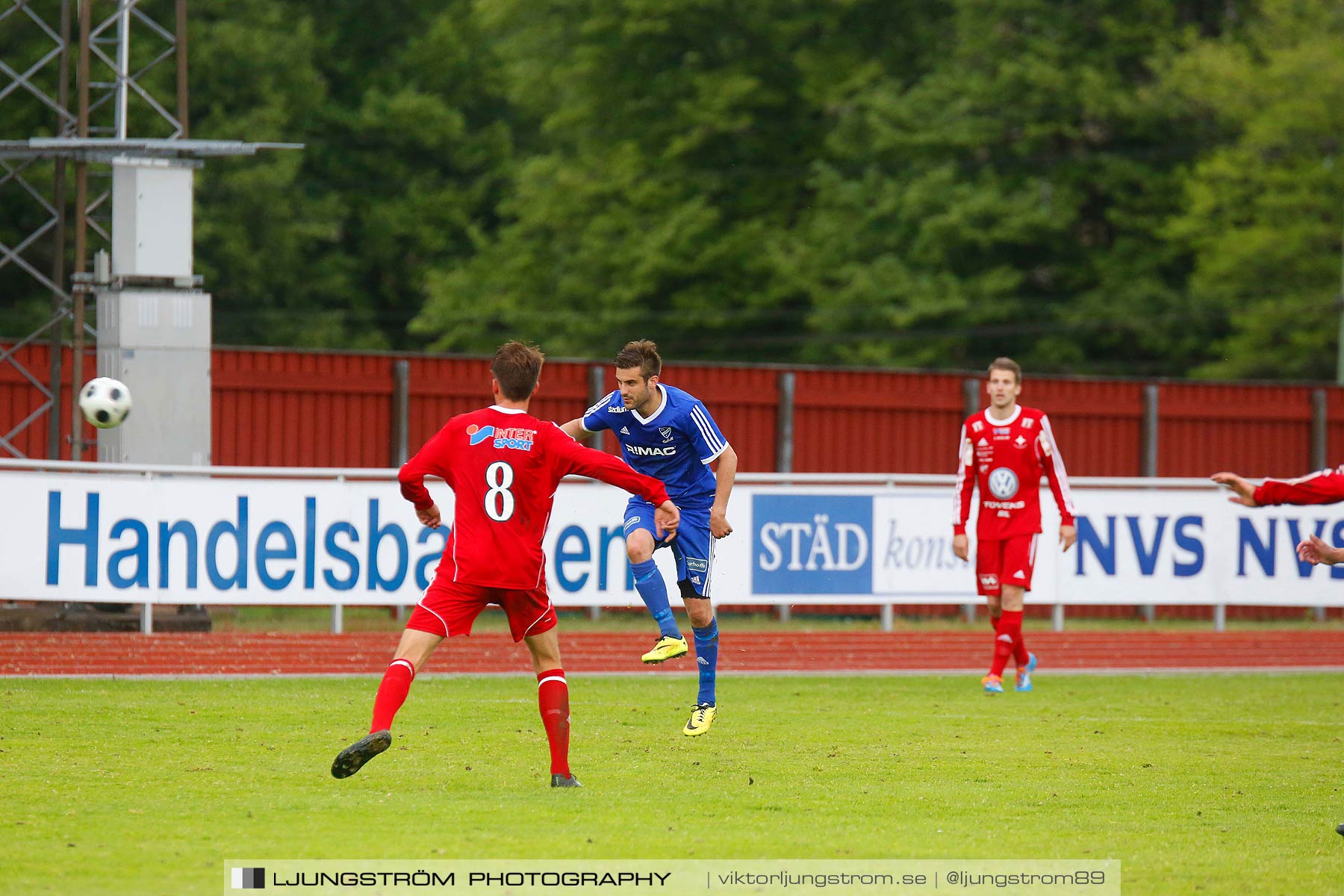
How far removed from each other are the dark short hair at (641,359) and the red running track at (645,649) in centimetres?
484

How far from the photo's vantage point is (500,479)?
24.8 ft

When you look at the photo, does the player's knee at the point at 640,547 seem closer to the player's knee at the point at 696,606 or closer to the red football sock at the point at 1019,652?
the player's knee at the point at 696,606

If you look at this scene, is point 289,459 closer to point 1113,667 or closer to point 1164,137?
point 1113,667

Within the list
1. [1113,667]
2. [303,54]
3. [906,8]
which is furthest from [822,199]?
[1113,667]

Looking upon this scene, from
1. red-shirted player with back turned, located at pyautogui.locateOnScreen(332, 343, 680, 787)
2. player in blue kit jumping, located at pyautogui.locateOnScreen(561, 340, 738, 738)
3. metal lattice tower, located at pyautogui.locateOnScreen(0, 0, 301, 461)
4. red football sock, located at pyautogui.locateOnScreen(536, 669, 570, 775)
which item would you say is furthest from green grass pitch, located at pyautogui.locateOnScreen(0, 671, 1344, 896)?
metal lattice tower, located at pyautogui.locateOnScreen(0, 0, 301, 461)

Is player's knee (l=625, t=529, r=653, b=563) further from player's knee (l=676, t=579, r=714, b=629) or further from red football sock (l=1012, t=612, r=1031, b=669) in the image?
red football sock (l=1012, t=612, r=1031, b=669)

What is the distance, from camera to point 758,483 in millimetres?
16094

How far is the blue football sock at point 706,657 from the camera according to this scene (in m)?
10.0

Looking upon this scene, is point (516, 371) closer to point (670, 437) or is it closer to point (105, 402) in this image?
point (670, 437)

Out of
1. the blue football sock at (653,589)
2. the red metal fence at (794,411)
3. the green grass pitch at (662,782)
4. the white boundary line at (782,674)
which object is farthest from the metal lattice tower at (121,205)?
the blue football sock at (653,589)

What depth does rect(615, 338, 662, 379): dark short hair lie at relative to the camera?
9383 millimetres

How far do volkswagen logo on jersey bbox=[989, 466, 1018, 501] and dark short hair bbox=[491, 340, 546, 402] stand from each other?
586cm

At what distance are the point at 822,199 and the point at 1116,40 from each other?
24.9 feet

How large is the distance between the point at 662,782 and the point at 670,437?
2.36 m
